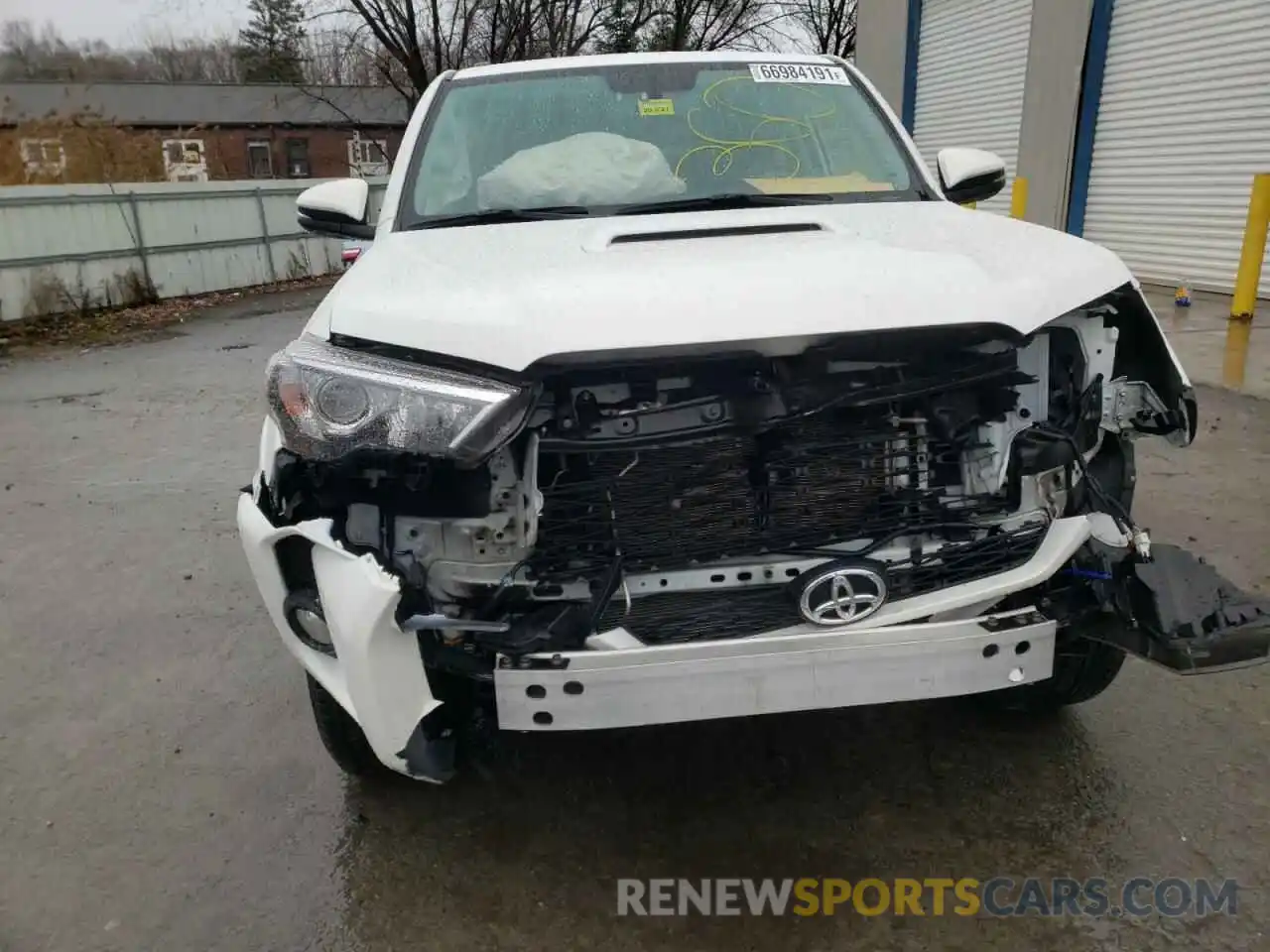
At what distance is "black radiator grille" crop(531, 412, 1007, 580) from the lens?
6.91 feet

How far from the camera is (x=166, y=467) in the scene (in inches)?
238

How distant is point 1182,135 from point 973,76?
15.9 feet

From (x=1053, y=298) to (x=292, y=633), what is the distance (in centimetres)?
178

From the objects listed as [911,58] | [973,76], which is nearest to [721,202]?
[973,76]

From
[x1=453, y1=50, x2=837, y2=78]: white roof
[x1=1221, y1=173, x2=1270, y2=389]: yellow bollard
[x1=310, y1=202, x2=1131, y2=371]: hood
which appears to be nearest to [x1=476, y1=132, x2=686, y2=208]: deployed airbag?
[x1=453, y1=50, x2=837, y2=78]: white roof

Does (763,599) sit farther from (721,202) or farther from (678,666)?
(721,202)

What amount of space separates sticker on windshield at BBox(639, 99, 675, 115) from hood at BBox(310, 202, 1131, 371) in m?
1.05

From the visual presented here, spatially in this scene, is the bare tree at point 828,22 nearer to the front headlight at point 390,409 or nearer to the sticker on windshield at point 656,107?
the sticker on windshield at point 656,107

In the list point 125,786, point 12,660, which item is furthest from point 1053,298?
point 12,660

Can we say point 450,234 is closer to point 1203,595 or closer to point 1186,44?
point 1203,595

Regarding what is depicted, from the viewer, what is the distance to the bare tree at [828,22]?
94.8 feet

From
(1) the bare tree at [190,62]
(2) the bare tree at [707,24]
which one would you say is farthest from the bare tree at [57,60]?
(2) the bare tree at [707,24]

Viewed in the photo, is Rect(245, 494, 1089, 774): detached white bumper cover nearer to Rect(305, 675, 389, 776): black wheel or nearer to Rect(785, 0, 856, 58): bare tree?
Rect(305, 675, 389, 776): black wheel

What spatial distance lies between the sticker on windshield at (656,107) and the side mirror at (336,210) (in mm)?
1048
